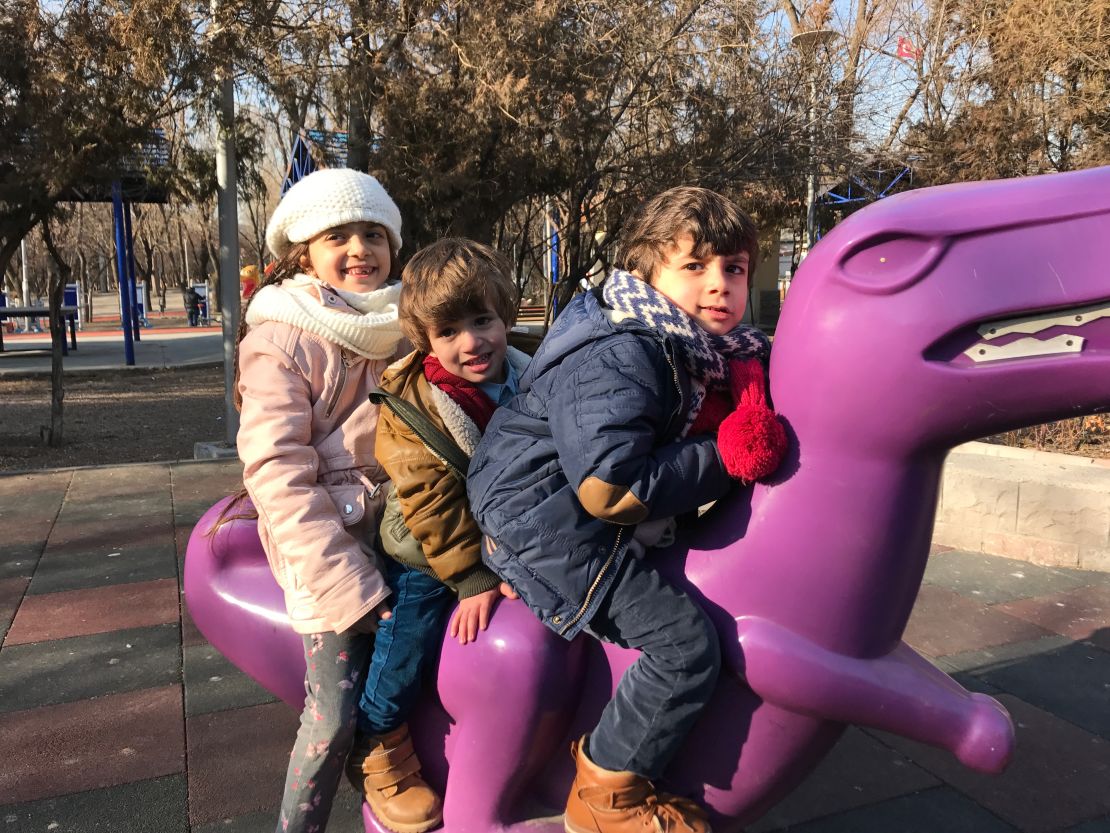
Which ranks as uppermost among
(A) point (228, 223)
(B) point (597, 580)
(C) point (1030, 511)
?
(A) point (228, 223)

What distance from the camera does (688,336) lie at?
1576mm

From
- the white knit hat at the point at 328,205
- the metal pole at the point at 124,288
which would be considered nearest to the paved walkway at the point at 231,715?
the white knit hat at the point at 328,205

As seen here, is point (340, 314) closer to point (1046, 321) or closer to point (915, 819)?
point (1046, 321)

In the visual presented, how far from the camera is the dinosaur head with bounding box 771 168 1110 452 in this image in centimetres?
133

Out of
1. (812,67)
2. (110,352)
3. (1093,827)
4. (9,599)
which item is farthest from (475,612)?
(110,352)

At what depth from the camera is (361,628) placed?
76.0 inches

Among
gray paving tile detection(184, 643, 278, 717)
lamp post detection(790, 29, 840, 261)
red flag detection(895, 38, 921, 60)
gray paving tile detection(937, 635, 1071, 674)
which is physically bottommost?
gray paving tile detection(937, 635, 1071, 674)

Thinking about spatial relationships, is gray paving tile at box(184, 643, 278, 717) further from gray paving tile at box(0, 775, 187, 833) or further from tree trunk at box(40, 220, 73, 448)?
tree trunk at box(40, 220, 73, 448)

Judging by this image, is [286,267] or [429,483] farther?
[286,267]

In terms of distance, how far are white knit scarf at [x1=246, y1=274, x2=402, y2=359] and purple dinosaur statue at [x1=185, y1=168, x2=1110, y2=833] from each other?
72 centimetres

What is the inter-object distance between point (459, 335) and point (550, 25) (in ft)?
18.1

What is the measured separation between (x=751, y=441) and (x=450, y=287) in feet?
2.18

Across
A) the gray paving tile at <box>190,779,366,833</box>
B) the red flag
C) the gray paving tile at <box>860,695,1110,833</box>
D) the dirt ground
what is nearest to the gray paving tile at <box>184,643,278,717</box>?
the gray paving tile at <box>190,779,366,833</box>

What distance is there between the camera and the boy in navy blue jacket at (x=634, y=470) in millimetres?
1531
